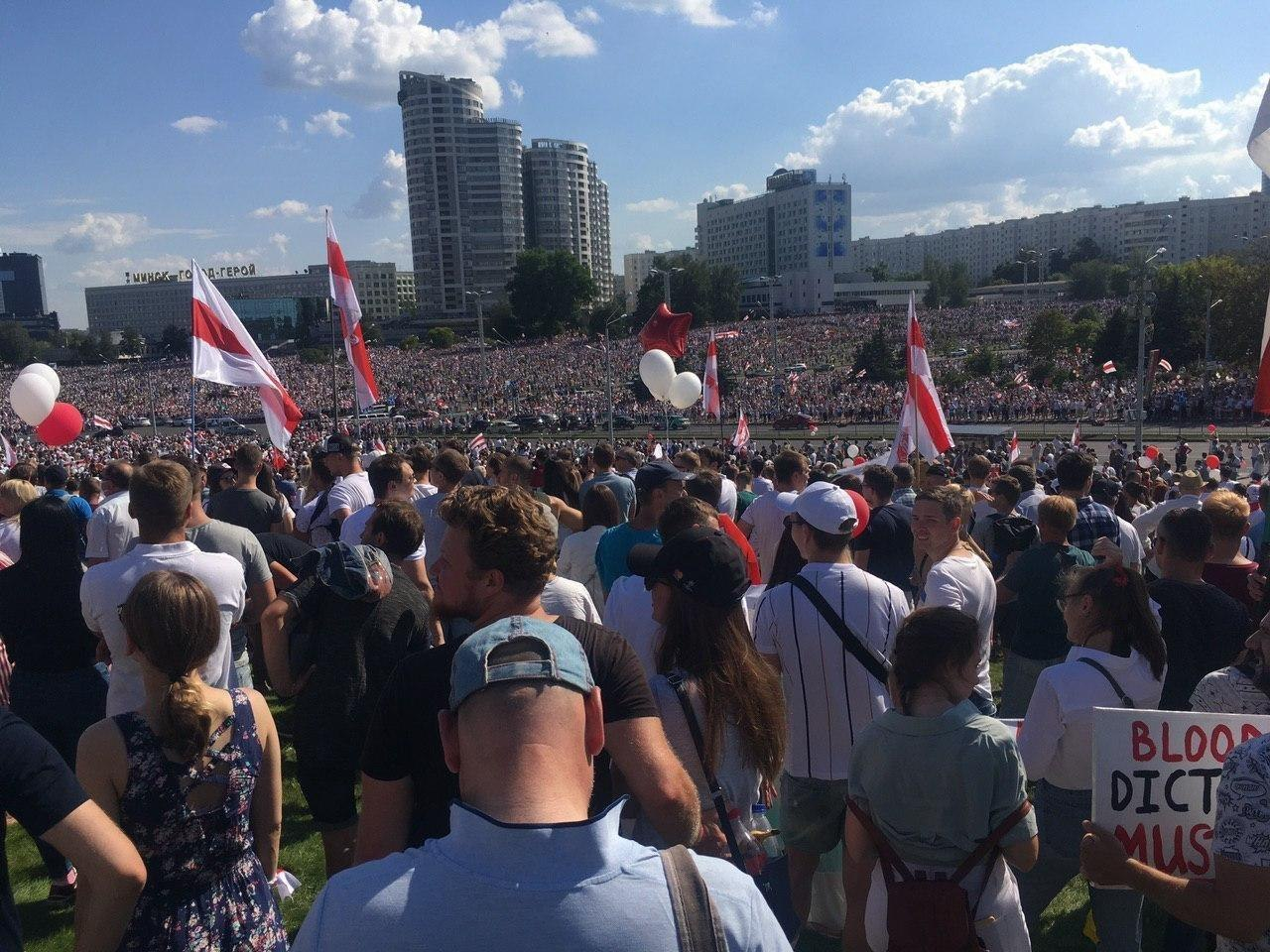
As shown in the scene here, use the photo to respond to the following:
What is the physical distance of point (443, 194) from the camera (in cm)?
14388

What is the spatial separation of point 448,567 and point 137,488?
81.1 inches

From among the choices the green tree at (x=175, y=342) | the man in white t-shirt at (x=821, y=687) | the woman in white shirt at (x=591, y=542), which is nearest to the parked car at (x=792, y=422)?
the woman in white shirt at (x=591, y=542)

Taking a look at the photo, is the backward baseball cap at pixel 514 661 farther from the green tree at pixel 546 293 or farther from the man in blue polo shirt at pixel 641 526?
the green tree at pixel 546 293

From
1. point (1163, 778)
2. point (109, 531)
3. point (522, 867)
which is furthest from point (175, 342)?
point (522, 867)

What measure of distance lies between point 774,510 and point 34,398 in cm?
906

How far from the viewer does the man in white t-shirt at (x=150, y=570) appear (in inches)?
141

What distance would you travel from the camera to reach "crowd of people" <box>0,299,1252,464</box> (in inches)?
1734

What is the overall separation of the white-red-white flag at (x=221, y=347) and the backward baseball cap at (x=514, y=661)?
9.34 m

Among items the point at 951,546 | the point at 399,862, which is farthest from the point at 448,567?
the point at 951,546

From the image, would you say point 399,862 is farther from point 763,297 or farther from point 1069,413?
point 763,297

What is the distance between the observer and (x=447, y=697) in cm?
216

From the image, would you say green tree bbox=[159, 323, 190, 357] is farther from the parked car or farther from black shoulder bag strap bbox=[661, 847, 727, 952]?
black shoulder bag strap bbox=[661, 847, 727, 952]

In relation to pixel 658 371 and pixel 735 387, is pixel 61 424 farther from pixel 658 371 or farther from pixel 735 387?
pixel 735 387

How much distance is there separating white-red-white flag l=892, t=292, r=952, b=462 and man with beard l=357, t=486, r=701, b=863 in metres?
10.0
